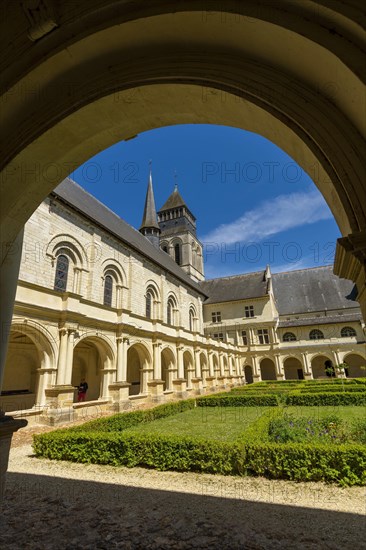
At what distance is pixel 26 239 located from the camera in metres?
12.5

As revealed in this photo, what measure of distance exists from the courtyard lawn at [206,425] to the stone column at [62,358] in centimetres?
335

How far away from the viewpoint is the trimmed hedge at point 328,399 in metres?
15.5

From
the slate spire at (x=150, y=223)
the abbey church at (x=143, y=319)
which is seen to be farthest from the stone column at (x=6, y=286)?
the slate spire at (x=150, y=223)

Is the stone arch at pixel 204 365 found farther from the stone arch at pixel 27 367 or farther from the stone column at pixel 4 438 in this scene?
the stone column at pixel 4 438

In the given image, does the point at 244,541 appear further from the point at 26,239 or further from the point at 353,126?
the point at 26,239

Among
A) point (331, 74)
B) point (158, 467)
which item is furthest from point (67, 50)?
point (158, 467)

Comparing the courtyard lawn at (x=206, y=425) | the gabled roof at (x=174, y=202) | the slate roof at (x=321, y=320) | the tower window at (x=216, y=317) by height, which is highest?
the gabled roof at (x=174, y=202)

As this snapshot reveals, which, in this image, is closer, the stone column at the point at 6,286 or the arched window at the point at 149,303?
the stone column at the point at 6,286

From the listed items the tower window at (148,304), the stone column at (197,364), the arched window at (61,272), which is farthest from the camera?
the stone column at (197,364)

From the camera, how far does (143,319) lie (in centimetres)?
1852

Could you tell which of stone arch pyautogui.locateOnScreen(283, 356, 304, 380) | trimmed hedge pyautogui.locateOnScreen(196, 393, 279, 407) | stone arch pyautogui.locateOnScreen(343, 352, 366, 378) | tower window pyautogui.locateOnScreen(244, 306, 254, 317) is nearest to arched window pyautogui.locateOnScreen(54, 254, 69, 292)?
trimmed hedge pyautogui.locateOnScreen(196, 393, 279, 407)

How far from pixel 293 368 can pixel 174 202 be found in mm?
28333

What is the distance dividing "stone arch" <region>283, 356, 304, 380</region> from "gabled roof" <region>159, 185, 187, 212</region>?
2588 centimetres

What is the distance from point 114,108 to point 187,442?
6.57m
